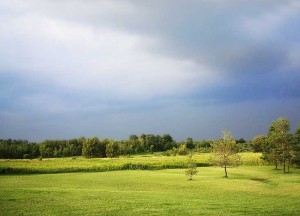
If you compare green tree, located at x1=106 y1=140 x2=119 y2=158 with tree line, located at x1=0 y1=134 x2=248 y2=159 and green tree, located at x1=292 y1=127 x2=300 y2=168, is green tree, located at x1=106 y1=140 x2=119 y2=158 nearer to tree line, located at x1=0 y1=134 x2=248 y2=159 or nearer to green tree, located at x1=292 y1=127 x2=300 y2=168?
tree line, located at x1=0 y1=134 x2=248 y2=159

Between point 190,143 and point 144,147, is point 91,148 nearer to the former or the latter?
point 144,147

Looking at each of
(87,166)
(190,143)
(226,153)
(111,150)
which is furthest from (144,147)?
(226,153)

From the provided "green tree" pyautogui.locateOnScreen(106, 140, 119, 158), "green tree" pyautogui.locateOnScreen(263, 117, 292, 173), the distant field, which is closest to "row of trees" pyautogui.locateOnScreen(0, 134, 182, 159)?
"green tree" pyautogui.locateOnScreen(106, 140, 119, 158)

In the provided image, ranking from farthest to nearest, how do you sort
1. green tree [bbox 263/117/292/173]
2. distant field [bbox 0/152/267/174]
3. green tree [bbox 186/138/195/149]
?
green tree [bbox 186/138/195/149] < distant field [bbox 0/152/267/174] < green tree [bbox 263/117/292/173]

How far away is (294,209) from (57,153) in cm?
13065

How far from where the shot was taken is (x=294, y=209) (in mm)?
28688

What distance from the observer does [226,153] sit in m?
67.4

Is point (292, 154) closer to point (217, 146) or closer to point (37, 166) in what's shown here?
point (217, 146)

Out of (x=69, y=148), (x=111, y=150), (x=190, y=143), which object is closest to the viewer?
(x=111, y=150)

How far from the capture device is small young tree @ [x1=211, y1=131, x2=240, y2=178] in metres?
66.8

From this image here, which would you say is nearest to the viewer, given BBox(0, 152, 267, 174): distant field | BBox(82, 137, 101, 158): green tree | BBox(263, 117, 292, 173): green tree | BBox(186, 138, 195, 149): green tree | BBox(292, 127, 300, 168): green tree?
BBox(292, 127, 300, 168): green tree

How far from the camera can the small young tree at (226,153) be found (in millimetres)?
66812

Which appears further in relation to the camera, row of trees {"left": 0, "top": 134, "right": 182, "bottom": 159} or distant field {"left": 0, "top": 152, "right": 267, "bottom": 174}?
row of trees {"left": 0, "top": 134, "right": 182, "bottom": 159}

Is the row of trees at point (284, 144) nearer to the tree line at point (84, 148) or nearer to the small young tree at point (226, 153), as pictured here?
the small young tree at point (226, 153)
